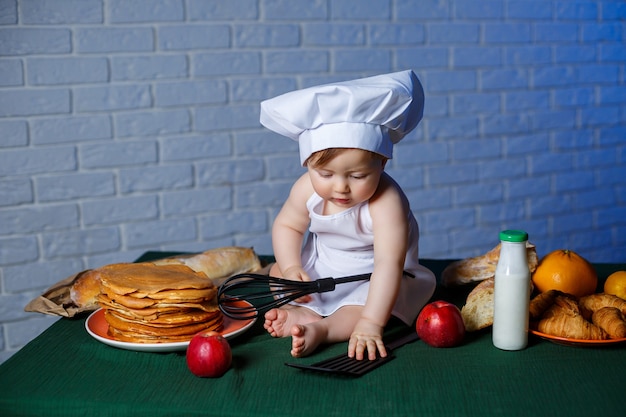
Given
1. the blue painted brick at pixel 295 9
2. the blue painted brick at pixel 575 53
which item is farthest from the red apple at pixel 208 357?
the blue painted brick at pixel 575 53

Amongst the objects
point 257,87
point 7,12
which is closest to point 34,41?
point 7,12

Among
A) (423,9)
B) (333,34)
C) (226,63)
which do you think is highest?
(423,9)

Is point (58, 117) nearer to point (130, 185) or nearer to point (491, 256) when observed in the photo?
point (130, 185)

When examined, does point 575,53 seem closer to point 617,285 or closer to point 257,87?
point 257,87

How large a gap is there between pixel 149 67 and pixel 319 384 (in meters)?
1.63

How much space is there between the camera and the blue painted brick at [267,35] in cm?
248

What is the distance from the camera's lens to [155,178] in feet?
8.09

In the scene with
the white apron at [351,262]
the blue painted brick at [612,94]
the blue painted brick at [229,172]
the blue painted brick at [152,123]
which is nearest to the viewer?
the white apron at [351,262]

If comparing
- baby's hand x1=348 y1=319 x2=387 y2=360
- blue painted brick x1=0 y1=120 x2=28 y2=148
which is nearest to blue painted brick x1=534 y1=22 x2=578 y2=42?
blue painted brick x1=0 y1=120 x2=28 y2=148

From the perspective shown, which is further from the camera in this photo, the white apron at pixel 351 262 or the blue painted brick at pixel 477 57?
the blue painted brick at pixel 477 57

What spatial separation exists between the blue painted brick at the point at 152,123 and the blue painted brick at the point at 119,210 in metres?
0.22

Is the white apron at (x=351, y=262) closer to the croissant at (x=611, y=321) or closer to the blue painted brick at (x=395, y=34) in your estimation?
the croissant at (x=611, y=321)

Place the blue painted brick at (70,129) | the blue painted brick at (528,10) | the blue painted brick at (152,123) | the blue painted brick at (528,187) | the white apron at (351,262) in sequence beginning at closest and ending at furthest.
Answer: the white apron at (351,262) → the blue painted brick at (70,129) → the blue painted brick at (152,123) → the blue painted brick at (528,10) → the blue painted brick at (528,187)

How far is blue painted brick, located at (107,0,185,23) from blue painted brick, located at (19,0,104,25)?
0.15 feet
